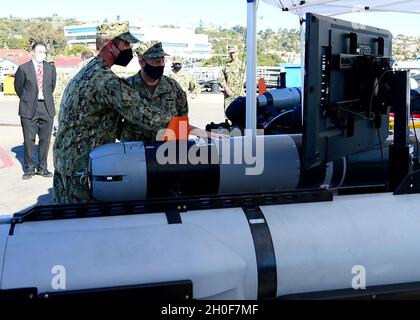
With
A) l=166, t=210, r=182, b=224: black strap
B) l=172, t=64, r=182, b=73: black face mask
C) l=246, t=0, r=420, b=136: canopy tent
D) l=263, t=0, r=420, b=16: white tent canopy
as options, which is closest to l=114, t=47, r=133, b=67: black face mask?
l=166, t=210, r=182, b=224: black strap

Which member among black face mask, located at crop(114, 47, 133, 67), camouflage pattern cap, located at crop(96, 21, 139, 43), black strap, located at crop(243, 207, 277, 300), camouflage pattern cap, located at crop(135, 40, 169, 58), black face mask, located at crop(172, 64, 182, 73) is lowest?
black strap, located at crop(243, 207, 277, 300)

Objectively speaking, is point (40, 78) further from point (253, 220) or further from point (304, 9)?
point (253, 220)

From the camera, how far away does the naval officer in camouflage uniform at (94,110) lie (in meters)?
2.67

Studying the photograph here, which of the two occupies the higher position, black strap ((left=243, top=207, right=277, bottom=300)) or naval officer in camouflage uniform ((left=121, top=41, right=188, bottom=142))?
naval officer in camouflage uniform ((left=121, top=41, right=188, bottom=142))

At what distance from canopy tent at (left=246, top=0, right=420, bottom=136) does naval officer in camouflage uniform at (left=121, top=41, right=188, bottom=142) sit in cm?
114

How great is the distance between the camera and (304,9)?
6594 mm

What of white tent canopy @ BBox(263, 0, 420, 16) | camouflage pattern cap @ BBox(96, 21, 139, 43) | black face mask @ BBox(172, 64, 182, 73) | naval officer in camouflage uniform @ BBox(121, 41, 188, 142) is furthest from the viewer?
black face mask @ BBox(172, 64, 182, 73)

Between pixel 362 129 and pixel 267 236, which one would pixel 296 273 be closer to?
pixel 267 236

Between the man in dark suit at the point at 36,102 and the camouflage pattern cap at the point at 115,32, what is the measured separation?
148 inches

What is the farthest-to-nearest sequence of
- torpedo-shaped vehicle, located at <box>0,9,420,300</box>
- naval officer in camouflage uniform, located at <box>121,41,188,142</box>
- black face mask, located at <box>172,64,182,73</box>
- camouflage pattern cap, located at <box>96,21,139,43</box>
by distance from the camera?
1. black face mask, located at <box>172,64,182,73</box>
2. naval officer in camouflage uniform, located at <box>121,41,188,142</box>
3. camouflage pattern cap, located at <box>96,21,139,43</box>
4. torpedo-shaped vehicle, located at <box>0,9,420,300</box>

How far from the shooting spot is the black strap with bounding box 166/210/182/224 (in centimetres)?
190

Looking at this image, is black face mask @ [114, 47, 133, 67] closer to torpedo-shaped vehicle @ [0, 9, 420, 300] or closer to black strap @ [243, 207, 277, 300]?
torpedo-shaped vehicle @ [0, 9, 420, 300]

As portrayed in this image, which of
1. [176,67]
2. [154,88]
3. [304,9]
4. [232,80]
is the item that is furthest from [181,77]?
[154,88]

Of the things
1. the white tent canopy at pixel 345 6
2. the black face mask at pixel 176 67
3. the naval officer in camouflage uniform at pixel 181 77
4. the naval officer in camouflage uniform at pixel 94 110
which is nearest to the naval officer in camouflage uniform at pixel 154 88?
the naval officer in camouflage uniform at pixel 94 110
